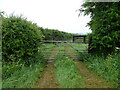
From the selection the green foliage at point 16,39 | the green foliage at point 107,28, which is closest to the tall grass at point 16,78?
the green foliage at point 16,39

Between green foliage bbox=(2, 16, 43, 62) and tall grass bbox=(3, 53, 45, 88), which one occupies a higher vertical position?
green foliage bbox=(2, 16, 43, 62)

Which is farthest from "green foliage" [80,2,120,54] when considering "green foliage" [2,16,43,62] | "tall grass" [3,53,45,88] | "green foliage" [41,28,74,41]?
"green foliage" [41,28,74,41]

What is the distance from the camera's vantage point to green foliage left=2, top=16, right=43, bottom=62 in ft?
12.9

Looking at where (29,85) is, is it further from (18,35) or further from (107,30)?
(107,30)

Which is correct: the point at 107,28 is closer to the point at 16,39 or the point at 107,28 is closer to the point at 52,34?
the point at 16,39

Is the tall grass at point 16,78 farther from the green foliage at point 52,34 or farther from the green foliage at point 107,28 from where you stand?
the green foliage at point 52,34

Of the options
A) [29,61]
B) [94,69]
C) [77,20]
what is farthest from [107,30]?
[29,61]

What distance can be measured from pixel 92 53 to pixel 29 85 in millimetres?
4002

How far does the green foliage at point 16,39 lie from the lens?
3946 millimetres

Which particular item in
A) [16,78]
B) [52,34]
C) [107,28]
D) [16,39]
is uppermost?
[52,34]

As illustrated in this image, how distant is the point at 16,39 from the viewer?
401cm

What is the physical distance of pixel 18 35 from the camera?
162 inches

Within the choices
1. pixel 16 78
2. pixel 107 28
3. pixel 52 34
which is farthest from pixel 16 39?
pixel 52 34

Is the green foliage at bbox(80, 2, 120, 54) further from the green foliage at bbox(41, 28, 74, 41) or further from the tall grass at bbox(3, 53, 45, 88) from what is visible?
the green foliage at bbox(41, 28, 74, 41)
